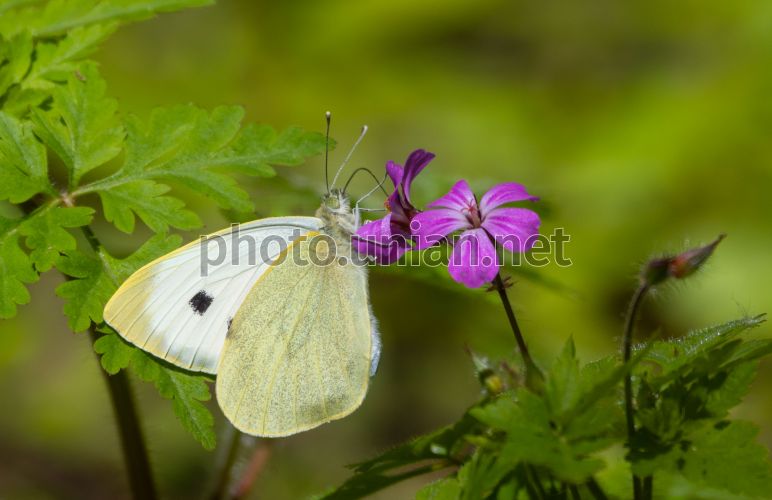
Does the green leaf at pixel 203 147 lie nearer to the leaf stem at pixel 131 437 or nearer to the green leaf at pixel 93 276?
Answer: the green leaf at pixel 93 276

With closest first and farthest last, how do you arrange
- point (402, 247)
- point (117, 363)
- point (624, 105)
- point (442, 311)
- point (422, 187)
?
point (117, 363)
point (402, 247)
point (422, 187)
point (442, 311)
point (624, 105)

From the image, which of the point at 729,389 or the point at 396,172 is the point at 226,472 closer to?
the point at 396,172

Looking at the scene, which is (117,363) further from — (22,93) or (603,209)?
(603,209)

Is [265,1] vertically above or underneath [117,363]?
above

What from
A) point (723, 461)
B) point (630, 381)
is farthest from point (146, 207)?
point (723, 461)

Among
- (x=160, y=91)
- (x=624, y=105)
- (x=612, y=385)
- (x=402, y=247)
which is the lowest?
(x=612, y=385)

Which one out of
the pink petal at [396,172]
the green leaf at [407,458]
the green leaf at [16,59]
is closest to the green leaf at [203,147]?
the pink petal at [396,172]

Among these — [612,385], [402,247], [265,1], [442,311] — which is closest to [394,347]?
[442,311]

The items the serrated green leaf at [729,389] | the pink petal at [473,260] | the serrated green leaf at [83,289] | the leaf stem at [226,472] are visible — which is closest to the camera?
the serrated green leaf at [729,389]
